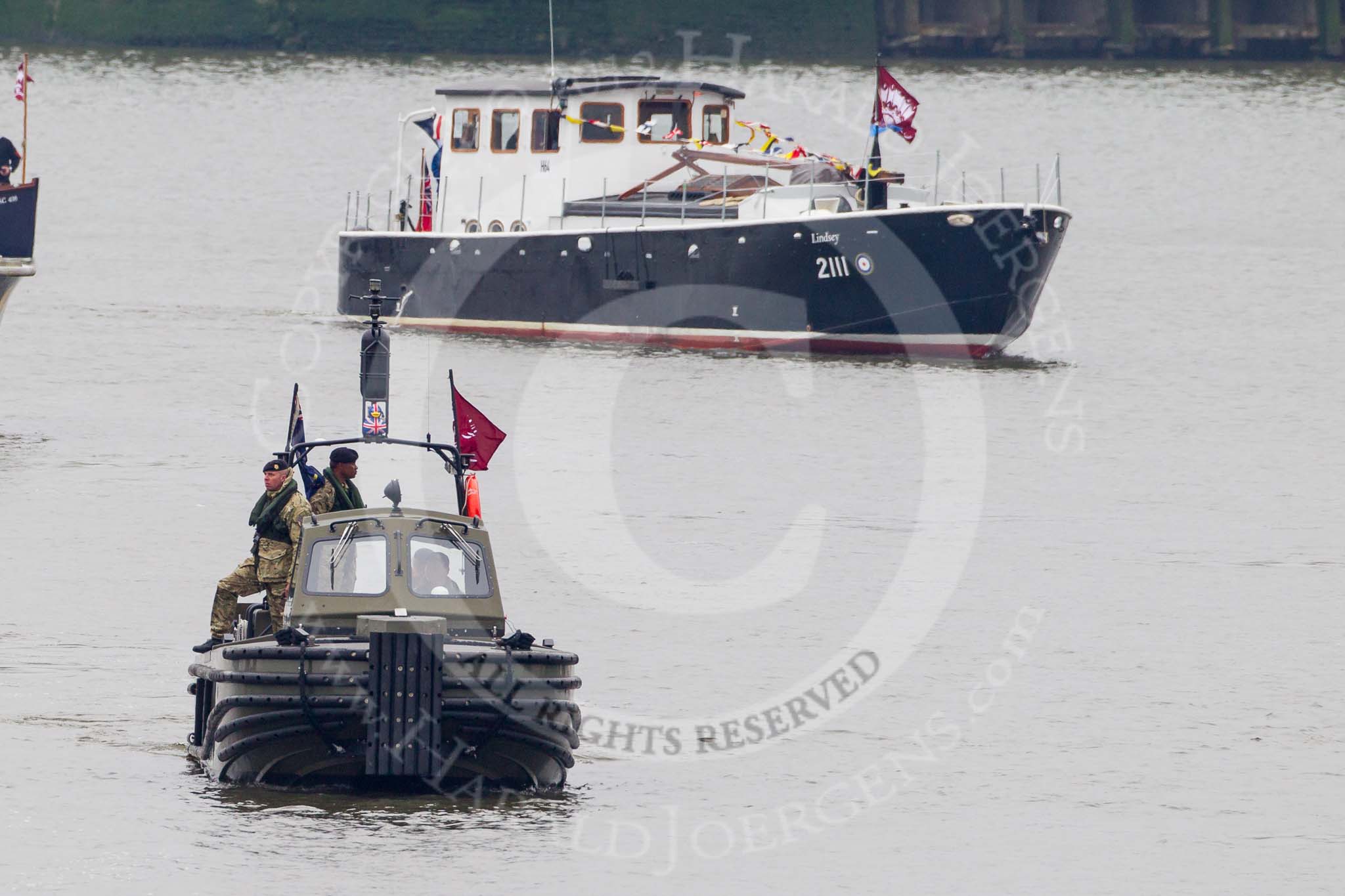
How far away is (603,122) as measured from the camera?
4491cm

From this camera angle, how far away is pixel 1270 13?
99.4m

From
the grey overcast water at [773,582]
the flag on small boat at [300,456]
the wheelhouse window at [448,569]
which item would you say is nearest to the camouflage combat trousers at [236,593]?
the flag on small boat at [300,456]

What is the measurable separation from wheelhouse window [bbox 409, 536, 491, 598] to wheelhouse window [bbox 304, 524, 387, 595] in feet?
0.82

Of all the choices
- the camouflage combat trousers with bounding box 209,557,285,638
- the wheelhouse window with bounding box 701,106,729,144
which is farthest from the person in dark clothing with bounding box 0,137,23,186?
the camouflage combat trousers with bounding box 209,557,285,638

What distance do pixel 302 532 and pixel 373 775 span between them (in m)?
1.96

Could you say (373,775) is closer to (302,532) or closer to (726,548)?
(302,532)

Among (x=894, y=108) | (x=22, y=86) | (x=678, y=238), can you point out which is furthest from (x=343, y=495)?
(x=678, y=238)

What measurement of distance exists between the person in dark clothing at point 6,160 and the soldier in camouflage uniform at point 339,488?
2085 cm

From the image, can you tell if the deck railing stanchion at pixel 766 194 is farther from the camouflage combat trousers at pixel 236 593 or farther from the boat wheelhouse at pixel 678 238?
the camouflage combat trousers at pixel 236 593

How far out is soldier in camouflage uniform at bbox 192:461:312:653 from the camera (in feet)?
57.6

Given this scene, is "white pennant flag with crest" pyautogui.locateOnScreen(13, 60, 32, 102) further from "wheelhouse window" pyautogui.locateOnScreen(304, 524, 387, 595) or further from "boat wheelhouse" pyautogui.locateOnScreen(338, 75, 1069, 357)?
"wheelhouse window" pyautogui.locateOnScreen(304, 524, 387, 595)

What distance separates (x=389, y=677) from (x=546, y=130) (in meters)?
30.6

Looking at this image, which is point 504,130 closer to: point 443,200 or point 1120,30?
point 443,200

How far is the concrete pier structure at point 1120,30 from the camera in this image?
9794cm
